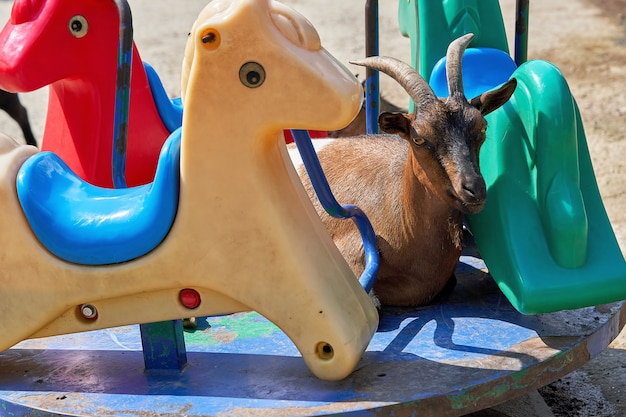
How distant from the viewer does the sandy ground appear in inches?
161

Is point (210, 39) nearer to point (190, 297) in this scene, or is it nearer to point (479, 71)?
point (190, 297)

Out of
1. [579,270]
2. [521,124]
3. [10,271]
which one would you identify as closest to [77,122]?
[10,271]

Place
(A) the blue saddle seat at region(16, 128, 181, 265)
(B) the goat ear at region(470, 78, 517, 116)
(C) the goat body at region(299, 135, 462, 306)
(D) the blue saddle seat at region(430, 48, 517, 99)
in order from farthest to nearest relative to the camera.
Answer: (D) the blue saddle seat at region(430, 48, 517, 99), (C) the goat body at region(299, 135, 462, 306), (B) the goat ear at region(470, 78, 517, 116), (A) the blue saddle seat at region(16, 128, 181, 265)

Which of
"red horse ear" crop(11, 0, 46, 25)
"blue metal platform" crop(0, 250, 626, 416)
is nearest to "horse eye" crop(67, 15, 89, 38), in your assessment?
"red horse ear" crop(11, 0, 46, 25)

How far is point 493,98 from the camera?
10.6 ft

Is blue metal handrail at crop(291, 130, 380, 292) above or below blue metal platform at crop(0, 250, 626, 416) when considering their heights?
above

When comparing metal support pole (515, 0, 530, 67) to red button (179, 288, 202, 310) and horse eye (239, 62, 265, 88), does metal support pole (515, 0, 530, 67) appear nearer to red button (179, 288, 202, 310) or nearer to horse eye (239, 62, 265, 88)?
horse eye (239, 62, 265, 88)

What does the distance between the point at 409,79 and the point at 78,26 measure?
Result: 1.40m

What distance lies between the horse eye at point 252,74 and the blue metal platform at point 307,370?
2.84ft

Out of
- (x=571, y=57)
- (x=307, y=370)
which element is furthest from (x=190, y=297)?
(x=571, y=57)

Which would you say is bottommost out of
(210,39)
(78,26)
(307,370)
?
(307,370)

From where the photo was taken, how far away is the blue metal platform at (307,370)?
2879mm

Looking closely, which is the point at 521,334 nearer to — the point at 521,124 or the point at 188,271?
the point at 521,124

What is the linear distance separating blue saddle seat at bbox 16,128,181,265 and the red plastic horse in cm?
90
